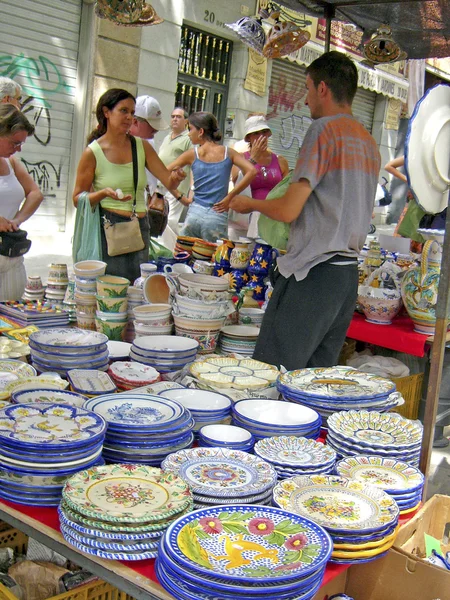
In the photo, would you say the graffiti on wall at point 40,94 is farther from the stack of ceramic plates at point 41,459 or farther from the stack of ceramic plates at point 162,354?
the stack of ceramic plates at point 41,459

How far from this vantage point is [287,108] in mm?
12328

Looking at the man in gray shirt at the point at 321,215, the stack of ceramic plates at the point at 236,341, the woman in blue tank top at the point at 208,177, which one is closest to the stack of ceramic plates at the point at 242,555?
the stack of ceramic plates at the point at 236,341

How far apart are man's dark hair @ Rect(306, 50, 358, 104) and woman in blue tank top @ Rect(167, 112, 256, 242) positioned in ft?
8.79

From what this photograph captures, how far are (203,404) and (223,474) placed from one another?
1.43ft

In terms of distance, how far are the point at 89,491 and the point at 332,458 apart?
70cm

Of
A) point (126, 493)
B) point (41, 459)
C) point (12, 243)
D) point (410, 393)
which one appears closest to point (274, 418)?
point (126, 493)

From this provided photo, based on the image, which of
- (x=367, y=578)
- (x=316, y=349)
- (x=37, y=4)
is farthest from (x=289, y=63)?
(x=367, y=578)

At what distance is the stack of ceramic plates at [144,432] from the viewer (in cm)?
168

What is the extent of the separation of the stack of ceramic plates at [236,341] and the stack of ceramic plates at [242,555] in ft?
4.68

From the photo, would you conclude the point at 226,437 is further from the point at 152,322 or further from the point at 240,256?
the point at 240,256

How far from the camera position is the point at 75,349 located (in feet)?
7.52

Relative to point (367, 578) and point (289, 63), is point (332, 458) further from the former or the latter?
point (289, 63)

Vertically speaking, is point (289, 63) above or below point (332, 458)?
above

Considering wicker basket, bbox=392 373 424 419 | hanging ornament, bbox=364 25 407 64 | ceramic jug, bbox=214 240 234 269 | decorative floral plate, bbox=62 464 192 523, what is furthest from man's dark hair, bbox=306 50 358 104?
hanging ornament, bbox=364 25 407 64
